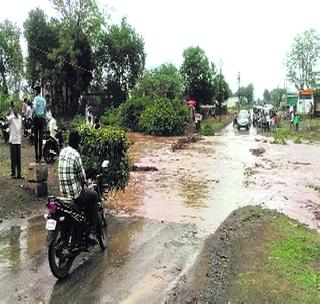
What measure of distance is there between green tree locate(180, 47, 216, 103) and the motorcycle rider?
156ft

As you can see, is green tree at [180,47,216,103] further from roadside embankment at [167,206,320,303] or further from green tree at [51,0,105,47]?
roadside embankment at [167,206,320,303]

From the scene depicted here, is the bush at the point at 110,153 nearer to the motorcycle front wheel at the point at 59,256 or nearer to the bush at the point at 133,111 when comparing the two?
the motorcycle front wheel at the point at 59,256

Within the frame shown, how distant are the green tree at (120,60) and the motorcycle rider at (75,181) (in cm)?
3821

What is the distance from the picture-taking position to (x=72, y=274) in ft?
21.5

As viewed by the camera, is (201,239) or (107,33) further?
(107,33)

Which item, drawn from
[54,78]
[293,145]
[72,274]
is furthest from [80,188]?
[54,78]

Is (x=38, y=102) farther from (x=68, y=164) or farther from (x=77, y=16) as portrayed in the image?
(x=77, y=16)

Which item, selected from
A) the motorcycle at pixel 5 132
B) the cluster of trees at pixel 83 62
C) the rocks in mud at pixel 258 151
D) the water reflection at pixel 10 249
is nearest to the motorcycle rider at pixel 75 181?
the water reflection at pixel 10 249

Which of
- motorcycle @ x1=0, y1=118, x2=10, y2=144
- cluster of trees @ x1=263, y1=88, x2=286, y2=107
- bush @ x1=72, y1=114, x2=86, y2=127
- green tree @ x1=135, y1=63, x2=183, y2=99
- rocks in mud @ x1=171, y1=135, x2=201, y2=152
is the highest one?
cluster of trees @ x1=263, y1=88, x2=286, y2=107

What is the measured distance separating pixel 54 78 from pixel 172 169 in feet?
81.1

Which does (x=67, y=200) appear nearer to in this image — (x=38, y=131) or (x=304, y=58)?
(x=38, y=131)

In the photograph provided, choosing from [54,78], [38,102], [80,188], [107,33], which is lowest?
[80,188]

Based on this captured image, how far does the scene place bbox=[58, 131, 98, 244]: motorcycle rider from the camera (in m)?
6.83

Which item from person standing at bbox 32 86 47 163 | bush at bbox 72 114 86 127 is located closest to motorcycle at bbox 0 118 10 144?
bush at bbox 72 114 86 127
